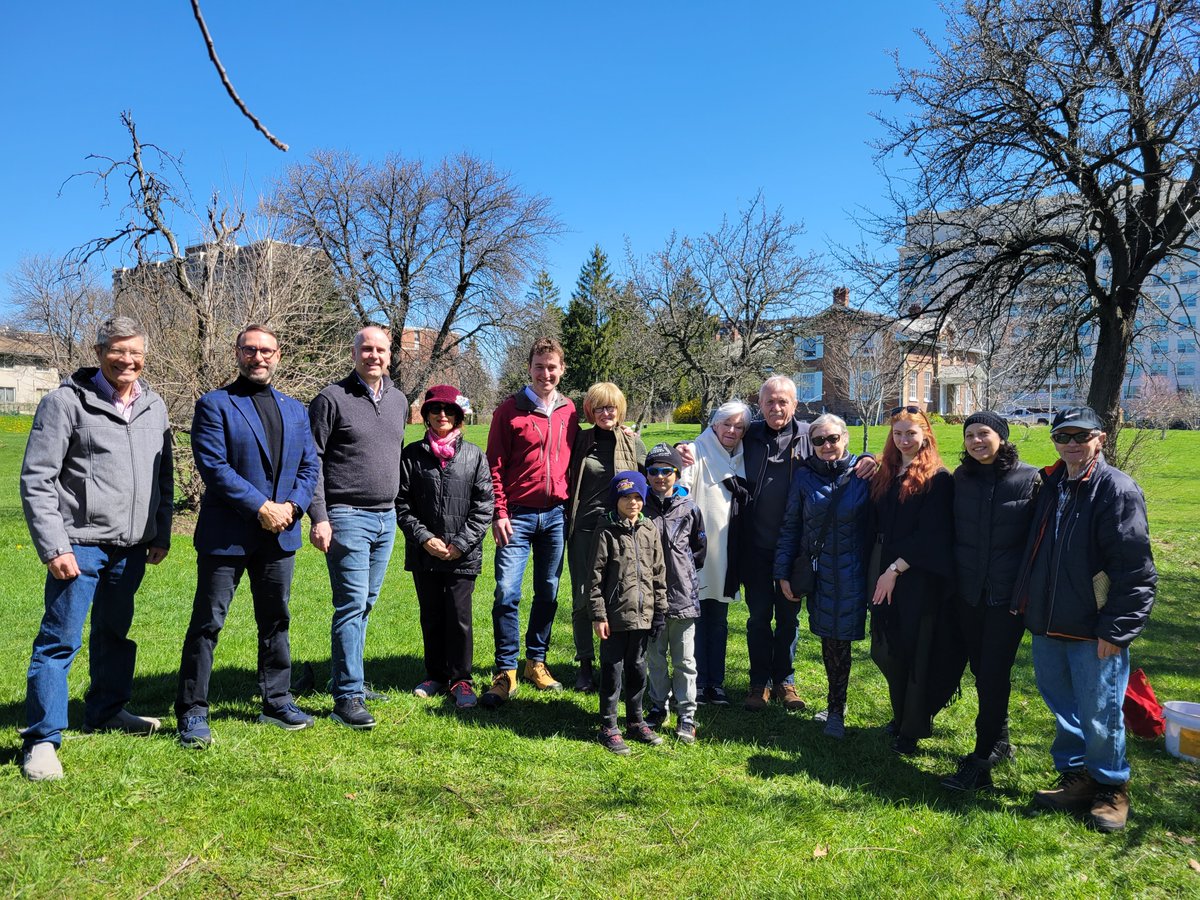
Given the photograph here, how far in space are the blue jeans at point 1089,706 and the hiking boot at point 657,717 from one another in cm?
209

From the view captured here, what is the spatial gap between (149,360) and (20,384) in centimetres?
6530

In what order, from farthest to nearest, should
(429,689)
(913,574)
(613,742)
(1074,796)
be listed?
(429,689) → (913,574) → (613,742) → (1074,796)

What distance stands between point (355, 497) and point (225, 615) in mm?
922

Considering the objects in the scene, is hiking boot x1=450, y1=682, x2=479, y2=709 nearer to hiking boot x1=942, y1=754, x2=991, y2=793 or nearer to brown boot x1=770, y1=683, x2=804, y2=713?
brown boot x1=770, y1=683, x2=804, y2=713

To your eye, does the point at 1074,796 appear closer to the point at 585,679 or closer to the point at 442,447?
the point at 585,679

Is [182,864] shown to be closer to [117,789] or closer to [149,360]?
[117,789]

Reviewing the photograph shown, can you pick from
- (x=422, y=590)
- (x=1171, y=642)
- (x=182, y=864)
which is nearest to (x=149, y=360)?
(x=422, y=590)

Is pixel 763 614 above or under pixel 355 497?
under

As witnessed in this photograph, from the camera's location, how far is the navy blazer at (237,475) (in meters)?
3.82

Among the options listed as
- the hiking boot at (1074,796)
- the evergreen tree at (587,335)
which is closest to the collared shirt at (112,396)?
the hiking boot at (1074,796)

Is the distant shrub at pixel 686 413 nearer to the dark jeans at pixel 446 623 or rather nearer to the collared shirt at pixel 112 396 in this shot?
the dark jeans at pixel 446 623

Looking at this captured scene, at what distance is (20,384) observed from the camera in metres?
61.9

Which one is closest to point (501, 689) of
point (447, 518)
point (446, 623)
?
point (446, 623)

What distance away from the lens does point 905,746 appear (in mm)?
4301
